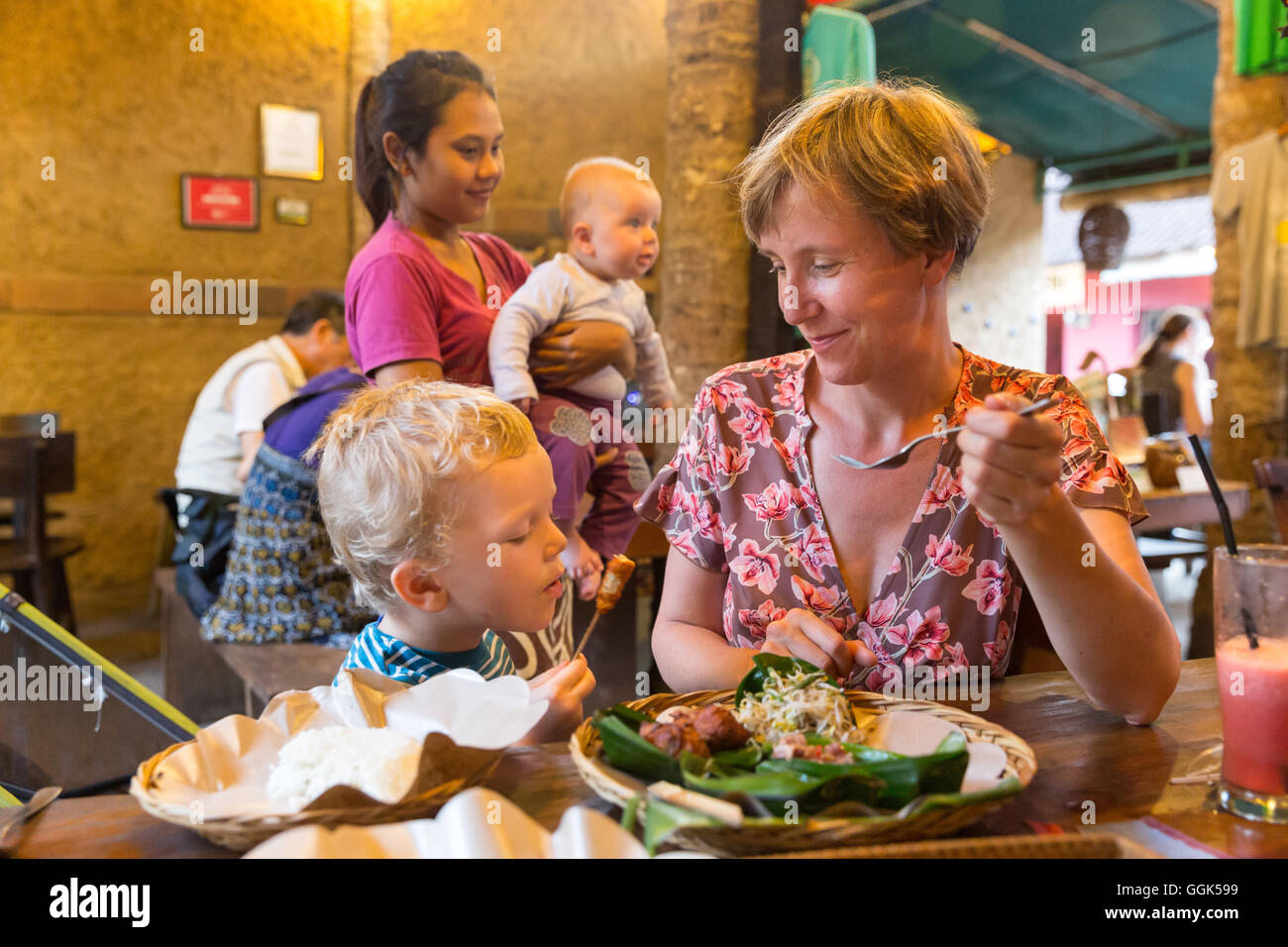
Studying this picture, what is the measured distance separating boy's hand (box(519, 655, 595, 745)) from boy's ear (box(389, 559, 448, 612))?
0.20 meters

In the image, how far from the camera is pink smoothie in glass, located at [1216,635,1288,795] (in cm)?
100

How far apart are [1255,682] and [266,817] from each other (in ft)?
2.97

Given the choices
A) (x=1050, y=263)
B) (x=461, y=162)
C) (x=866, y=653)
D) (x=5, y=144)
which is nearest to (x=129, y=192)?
(x=5, y=144)

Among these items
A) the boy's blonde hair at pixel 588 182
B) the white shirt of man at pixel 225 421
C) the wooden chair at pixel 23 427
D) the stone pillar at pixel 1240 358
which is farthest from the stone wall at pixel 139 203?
the stone pillar at pixel 1240 358

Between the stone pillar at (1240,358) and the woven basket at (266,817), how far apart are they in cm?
574

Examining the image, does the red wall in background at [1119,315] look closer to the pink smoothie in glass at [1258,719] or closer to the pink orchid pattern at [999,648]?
the pink orchid pattern at [999,648]

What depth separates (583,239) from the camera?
2559 mm

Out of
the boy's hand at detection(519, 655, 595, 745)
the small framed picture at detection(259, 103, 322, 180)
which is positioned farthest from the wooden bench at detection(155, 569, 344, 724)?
the small framed picture at detection(259, 103, 322, 180)

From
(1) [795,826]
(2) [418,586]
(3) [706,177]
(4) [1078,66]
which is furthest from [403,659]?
(4) [1078,66]

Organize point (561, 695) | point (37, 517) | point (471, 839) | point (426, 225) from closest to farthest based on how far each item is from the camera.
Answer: point (471, 839)
point (561, 695)
point (426, 225)
point (37, 517)

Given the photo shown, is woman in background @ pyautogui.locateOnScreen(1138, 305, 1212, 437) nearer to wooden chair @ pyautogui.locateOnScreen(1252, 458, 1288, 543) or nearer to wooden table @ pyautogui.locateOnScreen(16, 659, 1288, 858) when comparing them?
wooden chair @ pyautogui.locateOnScreen(1252, 458, 1288, 543)

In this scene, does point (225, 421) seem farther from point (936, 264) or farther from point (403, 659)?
point (936, 264)
